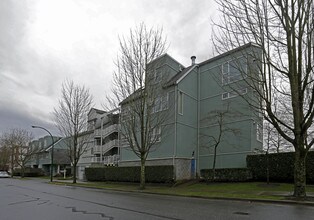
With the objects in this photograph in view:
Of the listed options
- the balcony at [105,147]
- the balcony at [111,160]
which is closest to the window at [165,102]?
the balcony at [111,160]

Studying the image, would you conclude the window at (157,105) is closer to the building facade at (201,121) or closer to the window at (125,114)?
the building facade at (201,121)

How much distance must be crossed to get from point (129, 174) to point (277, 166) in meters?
15.6

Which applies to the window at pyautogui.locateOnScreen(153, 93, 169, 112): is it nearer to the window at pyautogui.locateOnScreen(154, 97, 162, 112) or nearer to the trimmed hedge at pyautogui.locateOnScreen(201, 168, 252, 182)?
the window at pyautogui.locateOnScreen(154, 97, 162, 112)

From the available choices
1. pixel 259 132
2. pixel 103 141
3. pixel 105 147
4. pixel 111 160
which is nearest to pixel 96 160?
pixel 103 141

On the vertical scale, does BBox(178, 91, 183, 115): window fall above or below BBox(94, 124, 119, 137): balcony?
above

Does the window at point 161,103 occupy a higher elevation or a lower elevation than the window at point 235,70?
lower

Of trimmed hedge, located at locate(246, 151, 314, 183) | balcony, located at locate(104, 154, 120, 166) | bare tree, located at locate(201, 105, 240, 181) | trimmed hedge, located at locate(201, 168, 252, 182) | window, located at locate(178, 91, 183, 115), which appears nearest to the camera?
trimmed hedge, located at locate(246, 151, 314, 183)

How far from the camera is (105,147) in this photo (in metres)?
48.6

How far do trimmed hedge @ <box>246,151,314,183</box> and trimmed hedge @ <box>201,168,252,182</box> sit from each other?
575 mm

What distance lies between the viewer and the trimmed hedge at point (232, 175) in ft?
89.5

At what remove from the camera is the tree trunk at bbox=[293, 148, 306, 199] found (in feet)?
52.9

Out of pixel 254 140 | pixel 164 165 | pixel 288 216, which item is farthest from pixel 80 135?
pixel 288 216

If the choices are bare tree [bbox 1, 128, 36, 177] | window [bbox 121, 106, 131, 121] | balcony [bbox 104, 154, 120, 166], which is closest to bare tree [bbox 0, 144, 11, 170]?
bare tree [bbox 1, 128, 36, 177]

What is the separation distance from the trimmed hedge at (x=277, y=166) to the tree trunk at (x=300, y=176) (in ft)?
26.5
